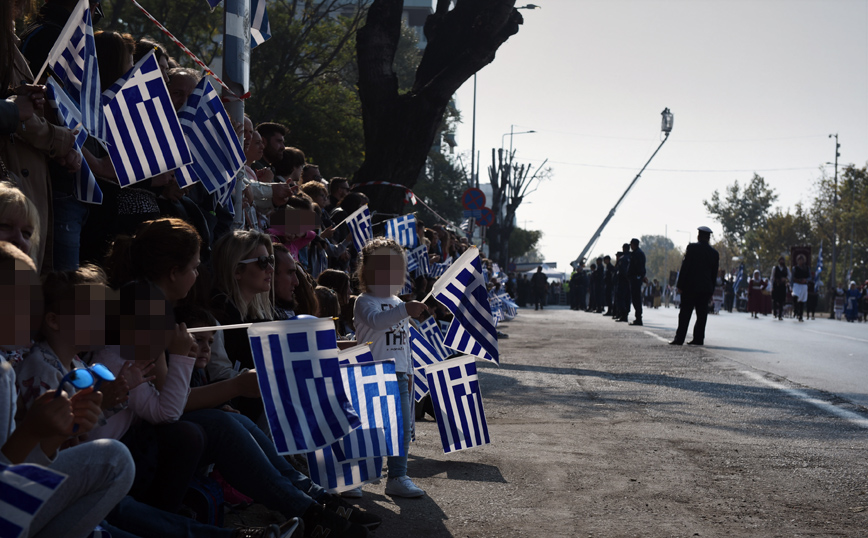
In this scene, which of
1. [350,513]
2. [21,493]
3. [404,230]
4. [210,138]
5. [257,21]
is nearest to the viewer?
[21,493]

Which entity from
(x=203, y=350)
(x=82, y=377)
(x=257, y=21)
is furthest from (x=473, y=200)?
(x=82, y=377)

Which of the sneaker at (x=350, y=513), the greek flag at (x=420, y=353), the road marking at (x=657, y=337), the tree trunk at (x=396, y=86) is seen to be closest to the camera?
the sneaker at (x=350, y=513)

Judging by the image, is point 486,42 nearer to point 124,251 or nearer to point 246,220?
point 246,220

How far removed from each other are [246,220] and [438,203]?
50.4 metres

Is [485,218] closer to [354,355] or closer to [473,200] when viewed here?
[473,200]

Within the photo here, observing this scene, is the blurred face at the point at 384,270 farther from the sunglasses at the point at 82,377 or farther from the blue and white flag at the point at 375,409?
the sunglasses at the point at 82,377


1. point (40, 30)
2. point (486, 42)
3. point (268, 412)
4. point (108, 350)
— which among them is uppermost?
point (486, 42)

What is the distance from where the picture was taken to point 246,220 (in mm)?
6668

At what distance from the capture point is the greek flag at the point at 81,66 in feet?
14.5

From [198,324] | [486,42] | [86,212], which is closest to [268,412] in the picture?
[198,324]

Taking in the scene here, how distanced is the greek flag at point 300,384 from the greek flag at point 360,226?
15.7 ft

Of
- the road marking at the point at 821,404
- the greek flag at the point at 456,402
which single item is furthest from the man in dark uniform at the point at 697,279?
the greek flag at the point at 456,402

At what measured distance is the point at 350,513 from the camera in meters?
3.88

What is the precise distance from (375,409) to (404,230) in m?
6.64
